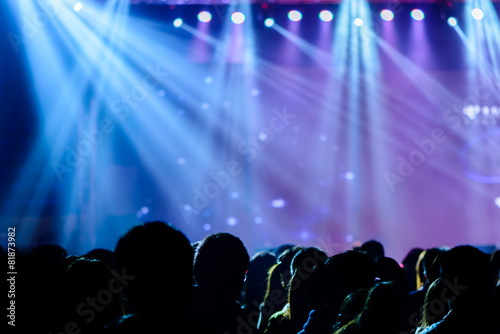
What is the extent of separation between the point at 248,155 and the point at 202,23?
4109 mm

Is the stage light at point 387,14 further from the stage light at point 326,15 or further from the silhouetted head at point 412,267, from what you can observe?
the silhouetted head at point 412,267

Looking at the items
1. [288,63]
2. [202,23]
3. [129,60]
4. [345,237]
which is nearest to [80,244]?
[129,60]

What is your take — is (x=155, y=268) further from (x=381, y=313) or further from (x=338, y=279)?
(x=338, y=279)

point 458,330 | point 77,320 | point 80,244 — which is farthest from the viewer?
point 80,244

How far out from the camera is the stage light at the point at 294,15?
8321 millimetres

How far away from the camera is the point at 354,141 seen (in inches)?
478

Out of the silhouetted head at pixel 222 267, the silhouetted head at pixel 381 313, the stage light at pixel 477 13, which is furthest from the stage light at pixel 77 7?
the silhouetted head at pixel 381 313

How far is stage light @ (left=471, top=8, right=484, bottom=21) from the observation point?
27.4 feet

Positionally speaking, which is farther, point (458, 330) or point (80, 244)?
point (80, 244)

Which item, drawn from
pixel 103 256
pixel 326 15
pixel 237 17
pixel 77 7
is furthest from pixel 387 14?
pixel 103 256

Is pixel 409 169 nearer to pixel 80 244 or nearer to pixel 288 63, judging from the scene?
pixel 288 63

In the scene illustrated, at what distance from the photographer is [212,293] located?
7.64ft

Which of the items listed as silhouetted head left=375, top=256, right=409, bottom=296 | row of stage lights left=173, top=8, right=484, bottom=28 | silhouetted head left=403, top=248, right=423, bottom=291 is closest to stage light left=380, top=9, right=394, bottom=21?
row of stage lights left=173, top=8, right=484, bottom=28

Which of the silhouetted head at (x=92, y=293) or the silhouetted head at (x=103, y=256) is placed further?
the silhouetted head at (x=103, y=256)
